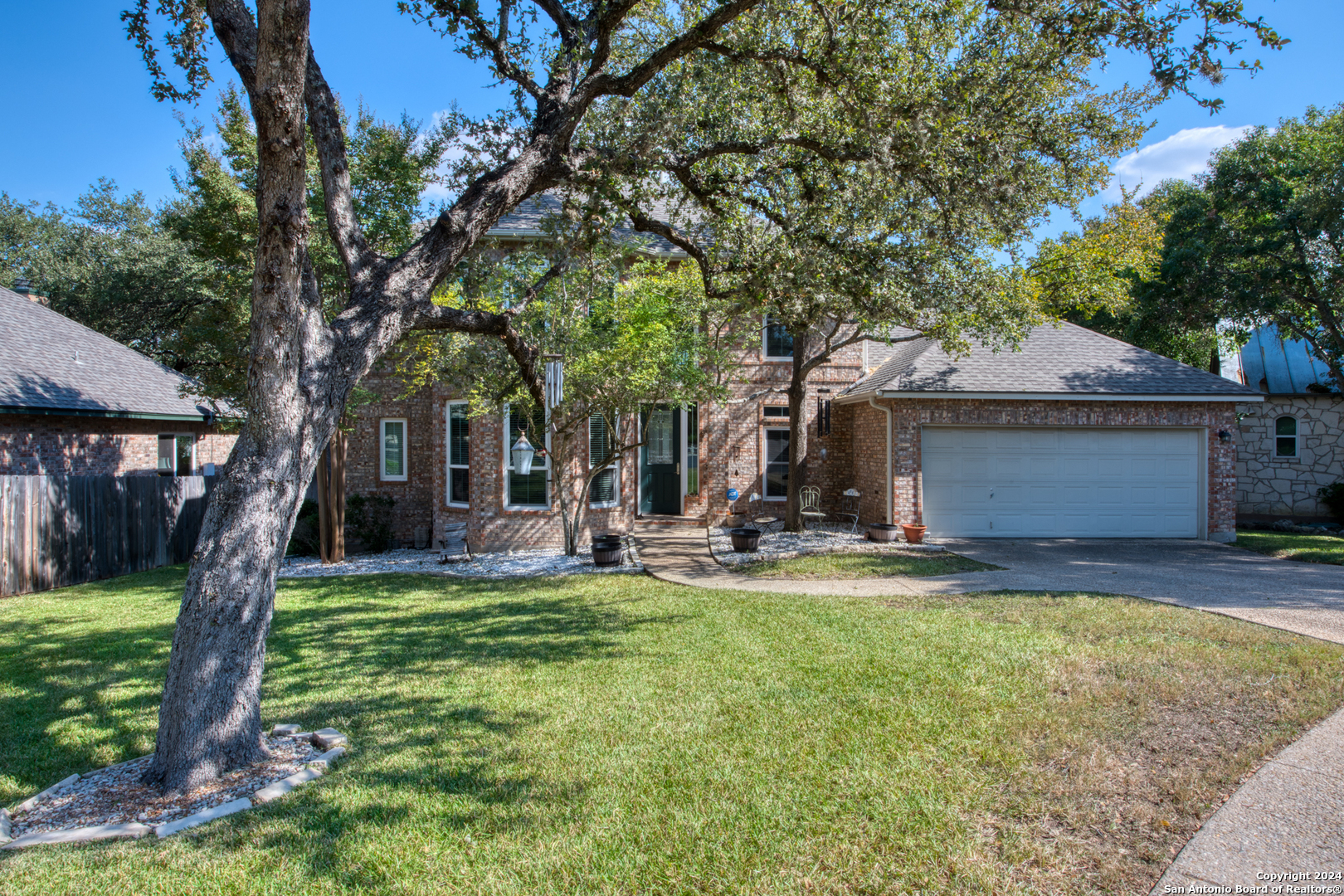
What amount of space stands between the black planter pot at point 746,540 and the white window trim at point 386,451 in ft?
23.4

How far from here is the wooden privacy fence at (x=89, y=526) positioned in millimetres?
10203

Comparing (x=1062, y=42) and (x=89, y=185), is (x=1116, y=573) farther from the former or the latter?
(x=89, y=185)

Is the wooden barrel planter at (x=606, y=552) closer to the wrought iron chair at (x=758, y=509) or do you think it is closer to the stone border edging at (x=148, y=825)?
the wrought iron chair at (x=758, y=509)

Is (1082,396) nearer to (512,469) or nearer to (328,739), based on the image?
(512,469)

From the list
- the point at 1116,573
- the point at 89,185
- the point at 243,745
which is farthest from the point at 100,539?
the point at 89,185

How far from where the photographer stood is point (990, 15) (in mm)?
7258

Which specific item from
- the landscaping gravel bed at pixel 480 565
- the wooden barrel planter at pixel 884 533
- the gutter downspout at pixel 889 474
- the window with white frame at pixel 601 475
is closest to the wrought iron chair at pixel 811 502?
the gutter downspout at pixel 889 474

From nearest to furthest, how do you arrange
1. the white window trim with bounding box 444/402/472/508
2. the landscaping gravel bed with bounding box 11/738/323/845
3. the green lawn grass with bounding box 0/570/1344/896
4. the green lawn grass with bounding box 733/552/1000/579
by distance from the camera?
1. the green lawn grass with bounding box 0/570/1344/896
2. the landscaping gravel bed with bounding box 11/738/323/845
3. the green lawn grass with bounding box 733/552/1000/579
4. the white window trim with bounding box 444/402/472/508

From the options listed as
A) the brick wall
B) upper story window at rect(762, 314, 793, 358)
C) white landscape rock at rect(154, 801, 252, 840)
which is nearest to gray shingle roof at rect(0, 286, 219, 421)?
the brick wall

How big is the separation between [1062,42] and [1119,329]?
1726cm

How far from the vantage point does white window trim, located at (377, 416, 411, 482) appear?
48.6ft

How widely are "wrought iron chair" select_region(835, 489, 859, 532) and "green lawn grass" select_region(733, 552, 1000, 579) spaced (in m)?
3.42

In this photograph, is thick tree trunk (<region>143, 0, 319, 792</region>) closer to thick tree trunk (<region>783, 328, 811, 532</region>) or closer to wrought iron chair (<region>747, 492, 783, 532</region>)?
thick tree trunk (<region>783, 328, 811, 532</region>)

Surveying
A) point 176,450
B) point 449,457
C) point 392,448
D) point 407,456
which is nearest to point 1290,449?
point 449,457
